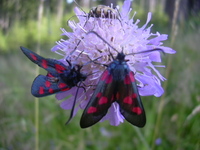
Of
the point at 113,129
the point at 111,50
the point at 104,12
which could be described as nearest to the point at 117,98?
the point at 111,50

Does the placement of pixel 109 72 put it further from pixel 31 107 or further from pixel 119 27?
pixel 31 107

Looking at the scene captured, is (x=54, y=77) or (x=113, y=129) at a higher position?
(x=54, y=77)

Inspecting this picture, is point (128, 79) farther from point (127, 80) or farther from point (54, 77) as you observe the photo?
point (54, 77)

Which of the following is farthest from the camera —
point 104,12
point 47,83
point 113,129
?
point 113,129

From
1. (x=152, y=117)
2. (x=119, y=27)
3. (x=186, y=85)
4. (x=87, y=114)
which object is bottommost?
(x=152, y=117)

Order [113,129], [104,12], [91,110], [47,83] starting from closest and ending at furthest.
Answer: [91,110]
[47,83]
[104,12]
[113,129]

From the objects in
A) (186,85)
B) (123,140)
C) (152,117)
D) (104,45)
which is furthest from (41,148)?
(104,45)
